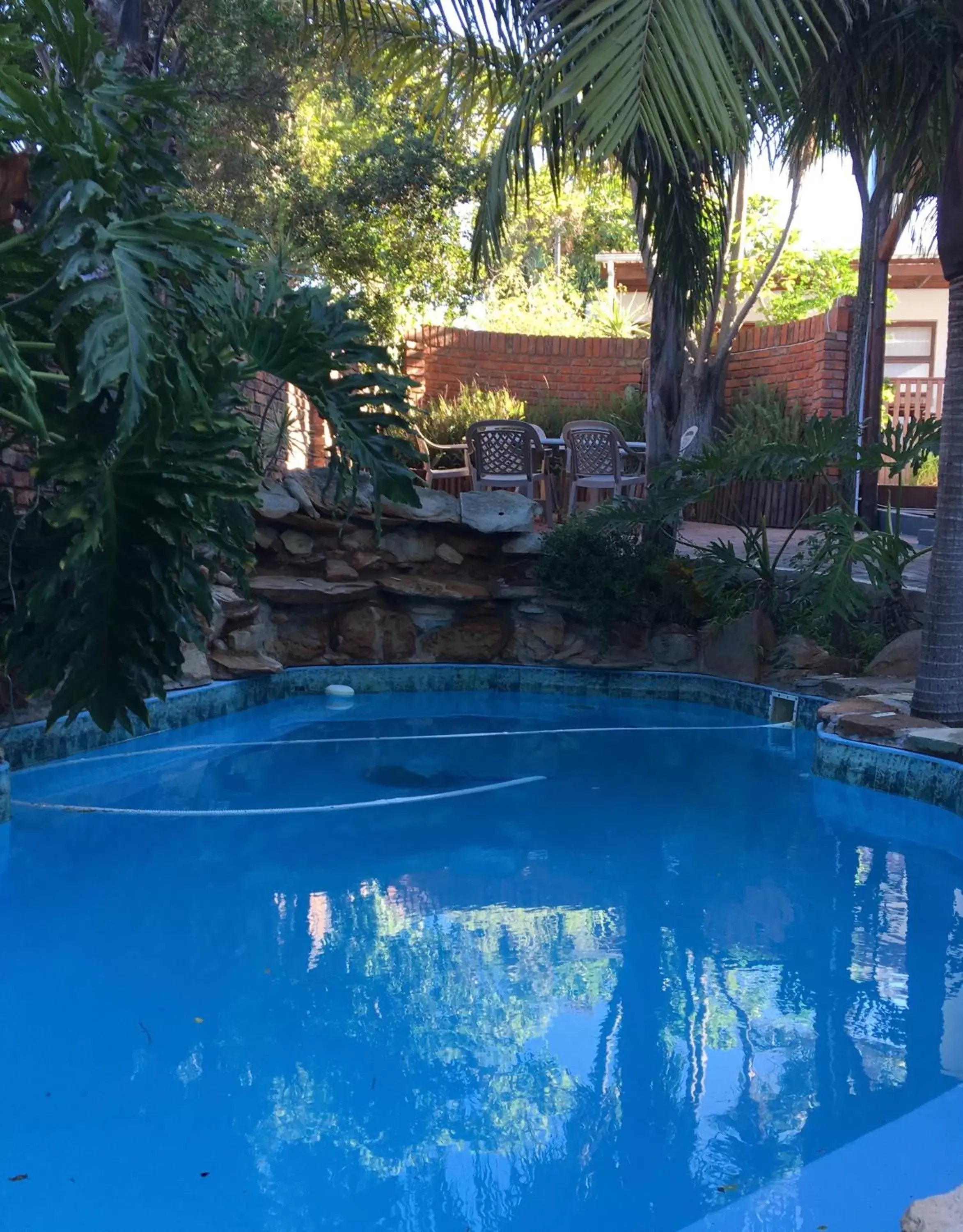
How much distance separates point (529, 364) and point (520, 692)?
608 centimetres

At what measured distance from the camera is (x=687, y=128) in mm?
4641

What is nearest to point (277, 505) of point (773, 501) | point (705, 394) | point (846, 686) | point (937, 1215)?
point (846, 686)

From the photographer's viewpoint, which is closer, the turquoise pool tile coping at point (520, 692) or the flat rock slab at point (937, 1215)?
the flat rock slab at point (937, 1215)

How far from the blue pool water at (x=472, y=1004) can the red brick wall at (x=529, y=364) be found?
7.99 meters

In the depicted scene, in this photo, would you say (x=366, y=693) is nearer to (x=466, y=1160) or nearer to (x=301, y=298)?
(x=301, y=298)

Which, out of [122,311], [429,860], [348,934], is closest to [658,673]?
[429,860]

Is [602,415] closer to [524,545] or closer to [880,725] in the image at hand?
[524,545]

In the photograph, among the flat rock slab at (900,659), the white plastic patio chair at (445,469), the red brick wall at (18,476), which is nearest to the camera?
the red brick wall at (18,476)

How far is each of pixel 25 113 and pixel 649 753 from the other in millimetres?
4437

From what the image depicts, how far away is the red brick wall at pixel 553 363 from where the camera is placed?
12.4 m

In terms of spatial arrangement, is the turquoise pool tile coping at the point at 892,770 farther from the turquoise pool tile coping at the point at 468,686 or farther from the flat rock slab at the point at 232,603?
the flat rock slab at the point at 232,603

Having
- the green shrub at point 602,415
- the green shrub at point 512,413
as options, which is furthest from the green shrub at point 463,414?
the green shrub at point 602,415

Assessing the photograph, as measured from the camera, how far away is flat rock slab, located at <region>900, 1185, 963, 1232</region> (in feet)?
5.48

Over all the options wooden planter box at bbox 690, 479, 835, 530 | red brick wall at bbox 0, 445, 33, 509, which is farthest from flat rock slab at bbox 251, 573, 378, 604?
wooden planter box at bbox 690, 479, 835, 530
